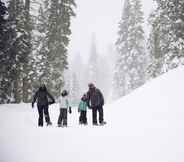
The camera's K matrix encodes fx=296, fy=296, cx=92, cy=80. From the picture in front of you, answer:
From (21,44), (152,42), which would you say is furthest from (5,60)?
(152,42)

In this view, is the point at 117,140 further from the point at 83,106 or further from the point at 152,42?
the point at 152,42

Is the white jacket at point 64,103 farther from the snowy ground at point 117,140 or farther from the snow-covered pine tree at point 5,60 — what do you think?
the snow-covered pine tree at point 5,60

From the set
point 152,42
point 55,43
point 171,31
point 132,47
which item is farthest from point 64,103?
point 132,47

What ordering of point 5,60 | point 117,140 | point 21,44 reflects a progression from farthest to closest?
point 21,44
point 5,60
point 117,140

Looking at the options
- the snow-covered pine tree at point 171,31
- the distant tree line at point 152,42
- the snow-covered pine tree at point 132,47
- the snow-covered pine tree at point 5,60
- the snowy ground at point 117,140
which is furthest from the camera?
the snow-covered pine tree at point 132,47

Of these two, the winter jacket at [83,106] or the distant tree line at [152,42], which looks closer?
the winter jacket at [83,106]

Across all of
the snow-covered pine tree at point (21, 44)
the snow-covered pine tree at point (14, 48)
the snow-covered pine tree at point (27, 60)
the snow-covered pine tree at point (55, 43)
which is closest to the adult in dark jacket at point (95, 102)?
the snow-covered pine tree at point (14, 48)

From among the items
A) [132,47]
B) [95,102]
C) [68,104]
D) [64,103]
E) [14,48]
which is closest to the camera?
[95,102]

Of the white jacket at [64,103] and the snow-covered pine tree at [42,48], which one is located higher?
the snow-covered pine tree at [42,48]

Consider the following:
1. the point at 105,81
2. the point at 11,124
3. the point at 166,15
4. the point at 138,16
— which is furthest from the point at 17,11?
the point at 105,81

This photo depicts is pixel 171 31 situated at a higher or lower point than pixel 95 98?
higher

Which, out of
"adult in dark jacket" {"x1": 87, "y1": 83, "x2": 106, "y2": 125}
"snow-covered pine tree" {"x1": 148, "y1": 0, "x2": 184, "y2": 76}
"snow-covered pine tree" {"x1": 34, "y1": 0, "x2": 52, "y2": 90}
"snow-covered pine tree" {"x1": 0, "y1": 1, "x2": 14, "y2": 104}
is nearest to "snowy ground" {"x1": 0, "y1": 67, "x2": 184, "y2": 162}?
"adult in dark jacket" {"x1": 87, "y1": 83, "x2": 106, "y2": 125}

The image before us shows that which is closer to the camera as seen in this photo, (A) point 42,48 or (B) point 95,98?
(B) point 95,98

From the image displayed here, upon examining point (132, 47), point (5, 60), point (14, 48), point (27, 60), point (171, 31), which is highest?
point (132, 47)
